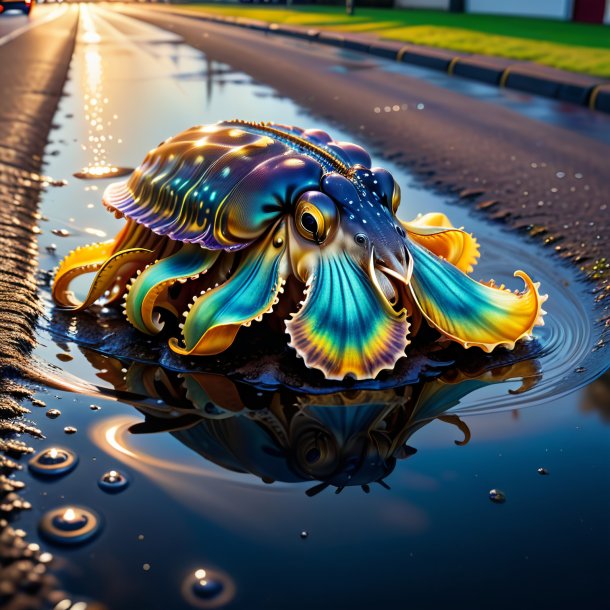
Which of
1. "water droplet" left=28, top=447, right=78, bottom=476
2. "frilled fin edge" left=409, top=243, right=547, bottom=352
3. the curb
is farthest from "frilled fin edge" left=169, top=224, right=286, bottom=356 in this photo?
the curb

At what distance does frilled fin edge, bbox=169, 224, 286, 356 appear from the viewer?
259cm

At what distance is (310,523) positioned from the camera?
2.00 meters

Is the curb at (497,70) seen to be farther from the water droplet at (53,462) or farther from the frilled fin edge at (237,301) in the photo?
the water droplet at (53,462)

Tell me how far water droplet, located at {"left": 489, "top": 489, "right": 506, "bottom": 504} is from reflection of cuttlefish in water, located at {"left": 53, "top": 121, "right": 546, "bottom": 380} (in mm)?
520

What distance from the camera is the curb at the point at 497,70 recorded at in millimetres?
8281

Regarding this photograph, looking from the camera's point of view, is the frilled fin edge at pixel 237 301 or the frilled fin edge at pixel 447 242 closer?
the frilled fin edge at pixel 237 301

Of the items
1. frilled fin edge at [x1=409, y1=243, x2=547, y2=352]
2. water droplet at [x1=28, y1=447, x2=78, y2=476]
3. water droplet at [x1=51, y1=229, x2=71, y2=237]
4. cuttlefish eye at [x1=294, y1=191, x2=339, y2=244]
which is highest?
cuttlefish eye at [x1=294, y1=191, x2=339, y2=244]

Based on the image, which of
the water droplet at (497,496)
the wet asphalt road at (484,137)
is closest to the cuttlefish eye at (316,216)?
the water droplet at (497,496)

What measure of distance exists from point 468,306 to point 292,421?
0.75 m

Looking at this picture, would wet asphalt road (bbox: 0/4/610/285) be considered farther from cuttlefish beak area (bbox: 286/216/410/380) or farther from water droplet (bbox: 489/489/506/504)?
water droplet (bbox: 489/489/506/504)

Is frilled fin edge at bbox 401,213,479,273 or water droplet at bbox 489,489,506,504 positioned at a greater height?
frilled fin edge at bbox 401,213,479,273

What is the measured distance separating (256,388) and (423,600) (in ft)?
3.33

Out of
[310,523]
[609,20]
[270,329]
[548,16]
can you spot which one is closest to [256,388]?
[270,329]

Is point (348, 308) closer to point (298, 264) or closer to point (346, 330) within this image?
point (346, 330)
